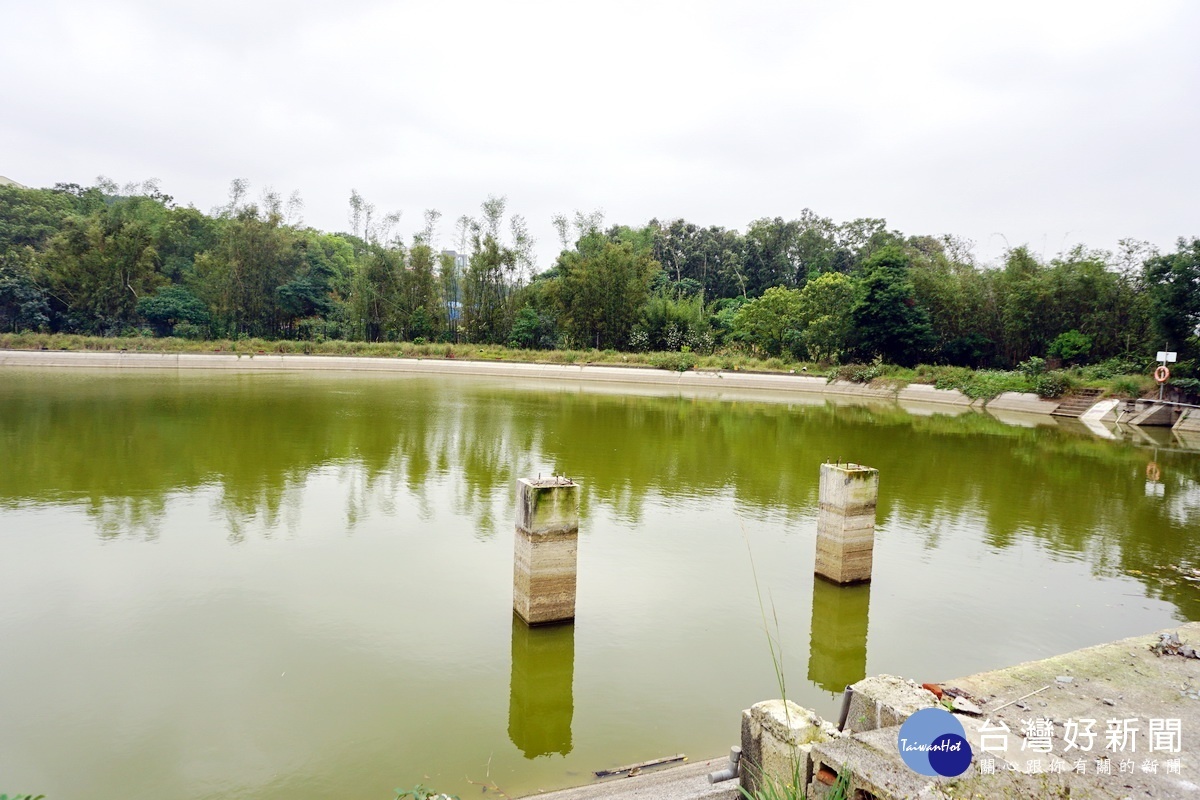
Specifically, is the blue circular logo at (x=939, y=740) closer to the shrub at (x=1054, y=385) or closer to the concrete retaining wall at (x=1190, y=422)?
the concrete retaining wall at (x=1190, y=422)

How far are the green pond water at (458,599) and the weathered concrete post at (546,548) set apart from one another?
24 centimetres

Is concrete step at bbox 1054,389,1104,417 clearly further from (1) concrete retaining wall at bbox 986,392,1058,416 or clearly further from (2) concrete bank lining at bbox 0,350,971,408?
(2) concrete bank lining at bbox 0,350,971,408

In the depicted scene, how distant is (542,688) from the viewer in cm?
553

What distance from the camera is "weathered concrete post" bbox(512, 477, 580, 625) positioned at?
6.10 m

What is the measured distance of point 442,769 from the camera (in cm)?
443

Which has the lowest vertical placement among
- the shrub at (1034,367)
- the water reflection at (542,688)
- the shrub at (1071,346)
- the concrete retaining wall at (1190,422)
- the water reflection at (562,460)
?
the water reflection at (542,688)

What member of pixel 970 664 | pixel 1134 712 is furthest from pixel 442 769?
pixel 970 664

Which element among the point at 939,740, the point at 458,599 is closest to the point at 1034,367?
the point at 458,599

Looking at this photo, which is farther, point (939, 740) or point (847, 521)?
point (847, 521)

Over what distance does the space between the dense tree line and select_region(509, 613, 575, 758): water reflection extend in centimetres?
2791

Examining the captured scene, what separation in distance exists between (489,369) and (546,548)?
3039 cm

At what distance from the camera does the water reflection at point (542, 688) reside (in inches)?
192

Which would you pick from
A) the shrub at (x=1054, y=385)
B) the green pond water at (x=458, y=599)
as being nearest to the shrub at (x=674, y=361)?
the shrub at (x=1054, y=385)

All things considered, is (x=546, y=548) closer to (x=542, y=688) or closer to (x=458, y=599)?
(x=542, y=688)
